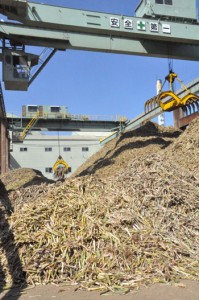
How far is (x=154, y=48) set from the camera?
580 inches

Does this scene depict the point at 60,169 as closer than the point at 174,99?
No

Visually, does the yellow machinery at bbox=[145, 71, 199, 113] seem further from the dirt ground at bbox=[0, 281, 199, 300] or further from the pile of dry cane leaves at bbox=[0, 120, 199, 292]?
Answer: the dirt ground at bbox=[0, 281, 199, 300]

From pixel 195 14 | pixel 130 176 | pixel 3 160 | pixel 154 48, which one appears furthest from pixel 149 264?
pixel 3 160

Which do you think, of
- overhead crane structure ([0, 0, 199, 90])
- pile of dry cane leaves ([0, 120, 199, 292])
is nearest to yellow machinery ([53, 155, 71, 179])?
overhead crane structure ([0, 0, 199, 90])

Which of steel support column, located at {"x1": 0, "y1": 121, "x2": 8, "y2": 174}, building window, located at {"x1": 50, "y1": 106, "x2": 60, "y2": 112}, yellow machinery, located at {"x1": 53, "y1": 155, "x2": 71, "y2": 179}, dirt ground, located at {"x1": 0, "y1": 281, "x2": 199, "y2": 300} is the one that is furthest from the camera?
building window, located at {"x1": 50, "y1": 106, "x2": 60, "y2": 112}

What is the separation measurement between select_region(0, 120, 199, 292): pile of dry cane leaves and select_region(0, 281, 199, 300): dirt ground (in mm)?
146

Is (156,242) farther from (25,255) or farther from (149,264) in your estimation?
(25,255)

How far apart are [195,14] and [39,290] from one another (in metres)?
13.6

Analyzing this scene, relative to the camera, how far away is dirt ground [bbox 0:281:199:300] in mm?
3689

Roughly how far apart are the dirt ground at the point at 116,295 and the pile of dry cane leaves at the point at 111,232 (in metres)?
0.15

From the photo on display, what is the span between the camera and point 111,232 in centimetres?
473

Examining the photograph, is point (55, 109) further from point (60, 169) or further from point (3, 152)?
point (60, 169)

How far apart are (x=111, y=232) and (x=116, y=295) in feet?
3.38

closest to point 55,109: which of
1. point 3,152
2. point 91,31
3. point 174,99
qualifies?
point 3,152
